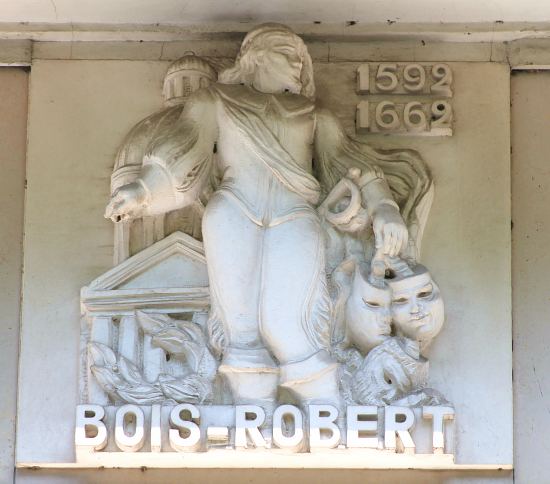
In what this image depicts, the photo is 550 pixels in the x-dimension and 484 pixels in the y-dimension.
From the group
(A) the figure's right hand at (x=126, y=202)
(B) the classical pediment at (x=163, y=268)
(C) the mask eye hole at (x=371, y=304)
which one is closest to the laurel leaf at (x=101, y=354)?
(B) the classical pediment at (x=163, y=268)

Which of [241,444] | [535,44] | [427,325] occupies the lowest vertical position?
[241,444]

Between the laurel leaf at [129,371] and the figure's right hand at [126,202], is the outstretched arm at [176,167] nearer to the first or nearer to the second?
the figure's right hand at [126,202]

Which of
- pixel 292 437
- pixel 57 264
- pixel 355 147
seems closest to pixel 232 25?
pixel 355 147

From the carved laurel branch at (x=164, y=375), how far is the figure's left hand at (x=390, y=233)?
2.64ft

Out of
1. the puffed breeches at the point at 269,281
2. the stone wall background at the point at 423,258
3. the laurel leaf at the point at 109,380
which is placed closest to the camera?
the puffed breeches at the point at 269,281

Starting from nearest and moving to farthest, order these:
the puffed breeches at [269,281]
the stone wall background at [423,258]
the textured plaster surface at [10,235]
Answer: the puffed breeches at [269,281] → the stone wall background at [423,258] → the textured plaster surface at [10,235]

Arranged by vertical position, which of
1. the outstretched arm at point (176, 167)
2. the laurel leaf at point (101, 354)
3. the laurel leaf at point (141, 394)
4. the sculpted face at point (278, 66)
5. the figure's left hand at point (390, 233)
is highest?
the sculpted face at point (278, 66)

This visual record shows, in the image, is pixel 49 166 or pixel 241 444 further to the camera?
pixel 49 166

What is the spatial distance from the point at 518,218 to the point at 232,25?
1.47 m

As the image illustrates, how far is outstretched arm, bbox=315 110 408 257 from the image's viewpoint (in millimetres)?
7488

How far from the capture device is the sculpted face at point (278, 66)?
306 inches

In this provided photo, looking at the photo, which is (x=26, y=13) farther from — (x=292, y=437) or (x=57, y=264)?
(x=292, y=437)

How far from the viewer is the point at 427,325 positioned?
297 inches

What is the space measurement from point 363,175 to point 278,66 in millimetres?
575
